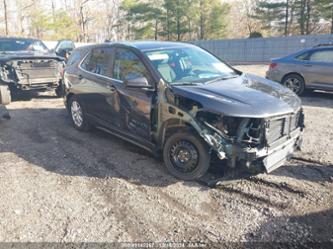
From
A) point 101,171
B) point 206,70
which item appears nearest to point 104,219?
point 101,171

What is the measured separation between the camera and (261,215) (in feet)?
11.1

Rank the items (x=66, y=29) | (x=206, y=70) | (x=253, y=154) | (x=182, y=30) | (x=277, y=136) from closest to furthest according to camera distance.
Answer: (x=253, y=154)
(x=277, y=136)
(x=206, y=70)
(x=182, y=30)
(x=66, y=29)

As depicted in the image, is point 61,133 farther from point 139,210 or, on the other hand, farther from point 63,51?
point 63,51

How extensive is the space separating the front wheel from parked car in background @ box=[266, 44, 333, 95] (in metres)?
6.24

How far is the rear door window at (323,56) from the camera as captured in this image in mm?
8891

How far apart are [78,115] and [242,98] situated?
11.9 ft

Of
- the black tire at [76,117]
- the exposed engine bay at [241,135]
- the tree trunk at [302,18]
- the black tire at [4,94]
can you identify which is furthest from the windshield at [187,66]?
the tree trunk at [302,18]

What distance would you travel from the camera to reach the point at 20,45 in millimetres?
10414

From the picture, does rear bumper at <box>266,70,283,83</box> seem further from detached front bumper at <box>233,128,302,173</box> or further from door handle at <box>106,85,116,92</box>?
door handle at <box>106,85,116,92</box>

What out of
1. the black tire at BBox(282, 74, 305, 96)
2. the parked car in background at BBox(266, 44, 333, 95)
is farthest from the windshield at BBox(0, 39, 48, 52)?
the black tire at BBox(282, 74, 305, 96)

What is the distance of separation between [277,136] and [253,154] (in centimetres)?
49

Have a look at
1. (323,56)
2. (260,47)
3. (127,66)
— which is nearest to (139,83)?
(127,66)

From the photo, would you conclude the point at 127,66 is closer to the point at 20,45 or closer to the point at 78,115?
the point at 78,115

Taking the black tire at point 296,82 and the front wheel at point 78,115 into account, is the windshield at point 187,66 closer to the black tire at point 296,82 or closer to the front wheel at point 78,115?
the front wheel at point 78,115
